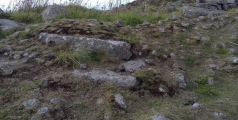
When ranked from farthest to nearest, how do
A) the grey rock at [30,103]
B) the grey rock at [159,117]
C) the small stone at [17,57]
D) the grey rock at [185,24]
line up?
the grey rock at [185,24] → the small stone at [17,57] → the grey rock at [30,103] → the grey rock at [159,117]

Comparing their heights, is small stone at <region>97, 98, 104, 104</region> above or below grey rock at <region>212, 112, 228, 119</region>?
above

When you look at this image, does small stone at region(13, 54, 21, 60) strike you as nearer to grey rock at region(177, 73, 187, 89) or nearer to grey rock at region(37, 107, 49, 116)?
grey rock at region(37, 107, 49, 116)

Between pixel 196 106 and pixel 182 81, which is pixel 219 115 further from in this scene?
pixel 182 81

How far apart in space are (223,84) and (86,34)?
2100mm

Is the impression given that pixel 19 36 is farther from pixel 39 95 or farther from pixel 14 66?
pixel 39 95

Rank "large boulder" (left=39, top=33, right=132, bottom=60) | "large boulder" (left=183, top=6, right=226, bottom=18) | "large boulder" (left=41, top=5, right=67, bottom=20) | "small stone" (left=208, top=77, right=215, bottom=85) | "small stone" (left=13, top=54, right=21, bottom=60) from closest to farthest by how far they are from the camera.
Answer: "small stone" (left=208, top=77, right=215, bottom=85), "small stone" (left=13, top=54, right=21, bottom=60), "large boulder" (left=39, top=33, right=132, bottom=60), "large boulder" (left=41, top=5, right=67, bottom=20), "large boulder" (left=183, top=6, right=226, bottom=18)

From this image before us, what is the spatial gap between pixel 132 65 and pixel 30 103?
1.48m

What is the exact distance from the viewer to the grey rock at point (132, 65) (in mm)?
3688

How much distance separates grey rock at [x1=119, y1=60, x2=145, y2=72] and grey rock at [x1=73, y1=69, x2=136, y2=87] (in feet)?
0.78

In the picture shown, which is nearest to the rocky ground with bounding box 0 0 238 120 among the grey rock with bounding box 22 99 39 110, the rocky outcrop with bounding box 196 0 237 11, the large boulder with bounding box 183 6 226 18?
the grey rock with bounding box 22 99 39 110

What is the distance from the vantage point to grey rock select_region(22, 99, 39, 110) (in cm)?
282

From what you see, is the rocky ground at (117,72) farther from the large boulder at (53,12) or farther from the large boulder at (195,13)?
the large boulder at (195,13)

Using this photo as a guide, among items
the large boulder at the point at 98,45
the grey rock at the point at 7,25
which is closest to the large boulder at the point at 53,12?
the grey rock at the point at 7,25

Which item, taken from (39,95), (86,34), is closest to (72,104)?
(39,95)
